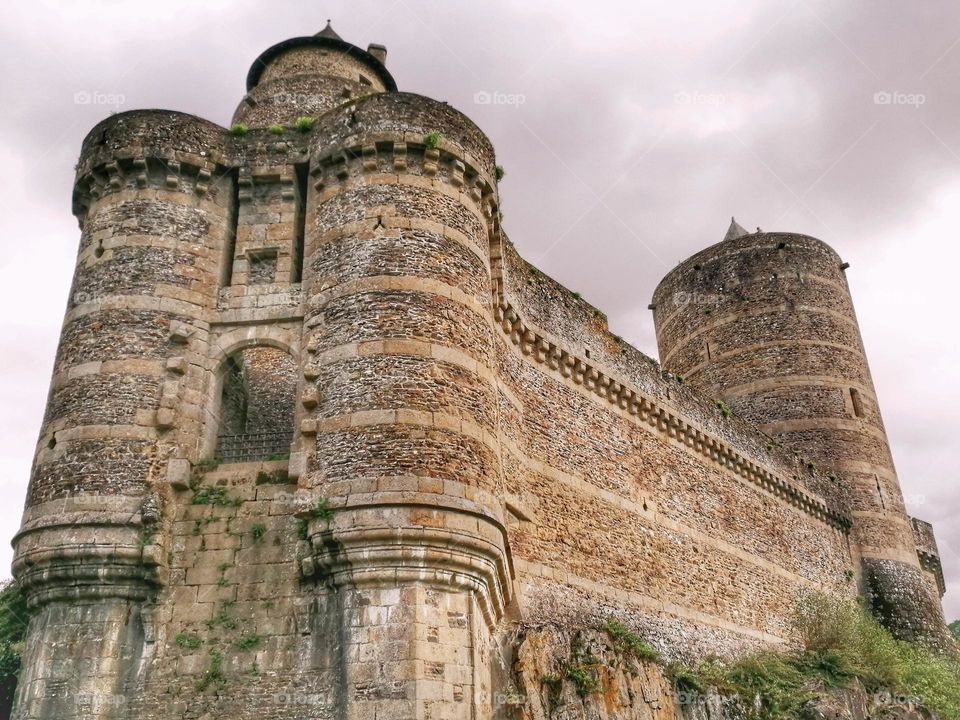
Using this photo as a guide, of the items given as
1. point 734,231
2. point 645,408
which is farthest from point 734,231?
point 645,408

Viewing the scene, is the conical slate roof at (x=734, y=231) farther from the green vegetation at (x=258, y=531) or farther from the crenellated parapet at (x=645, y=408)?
the green vegetation at (x=258, y=531)

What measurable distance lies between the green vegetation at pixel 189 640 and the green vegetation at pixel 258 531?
1124 millimetres

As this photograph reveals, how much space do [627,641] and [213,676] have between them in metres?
6.29

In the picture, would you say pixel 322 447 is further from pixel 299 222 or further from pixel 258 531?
pixel 299 222

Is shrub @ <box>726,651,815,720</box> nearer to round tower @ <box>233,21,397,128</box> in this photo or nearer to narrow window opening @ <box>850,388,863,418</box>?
narrow window opening @ <box>850,388,863,418</box>

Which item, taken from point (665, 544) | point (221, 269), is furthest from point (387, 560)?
point (665, 544)

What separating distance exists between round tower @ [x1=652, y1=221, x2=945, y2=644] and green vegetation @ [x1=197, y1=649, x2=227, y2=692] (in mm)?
17462

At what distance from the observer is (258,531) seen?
31.3 ft

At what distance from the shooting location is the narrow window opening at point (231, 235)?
11391 millimetres

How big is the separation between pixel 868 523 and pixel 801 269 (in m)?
7.21

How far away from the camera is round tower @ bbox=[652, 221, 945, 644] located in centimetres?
2288

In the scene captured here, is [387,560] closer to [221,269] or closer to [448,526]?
[448,526]

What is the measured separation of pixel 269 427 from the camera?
1150cm

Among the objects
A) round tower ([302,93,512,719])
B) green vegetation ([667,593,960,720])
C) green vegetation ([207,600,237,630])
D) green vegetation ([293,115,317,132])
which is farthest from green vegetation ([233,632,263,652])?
green vegetation ([667,593,960,720])
